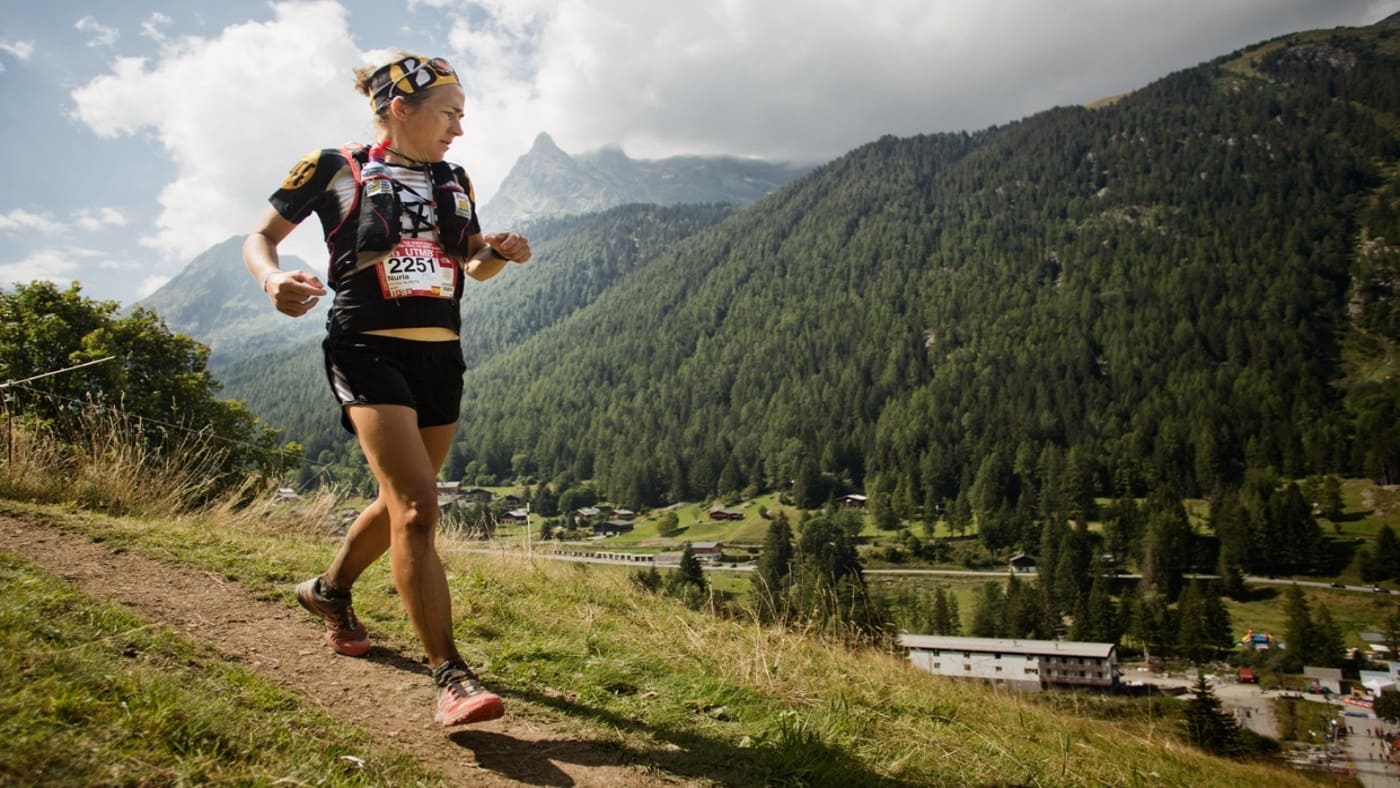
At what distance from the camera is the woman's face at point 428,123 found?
10.1ft

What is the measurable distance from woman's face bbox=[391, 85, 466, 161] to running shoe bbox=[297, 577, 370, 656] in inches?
80.1

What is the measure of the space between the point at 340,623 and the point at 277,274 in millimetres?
1666

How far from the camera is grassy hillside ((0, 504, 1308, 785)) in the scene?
1842mm

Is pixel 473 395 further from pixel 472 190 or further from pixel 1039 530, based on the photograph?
pixel 472 190

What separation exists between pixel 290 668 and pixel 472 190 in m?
2.24

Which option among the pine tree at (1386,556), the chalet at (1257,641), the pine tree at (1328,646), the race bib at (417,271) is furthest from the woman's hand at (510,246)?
the pine tree at (1386,556)

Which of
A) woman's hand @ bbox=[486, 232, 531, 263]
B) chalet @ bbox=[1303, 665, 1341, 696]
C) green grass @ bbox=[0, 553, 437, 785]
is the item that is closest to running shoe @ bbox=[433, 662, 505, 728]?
green grass @ bbox=[0, 553, 437, 785]

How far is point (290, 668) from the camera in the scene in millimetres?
3061

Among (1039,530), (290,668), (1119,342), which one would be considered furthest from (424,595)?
(1119,342)

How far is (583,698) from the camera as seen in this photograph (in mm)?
3191

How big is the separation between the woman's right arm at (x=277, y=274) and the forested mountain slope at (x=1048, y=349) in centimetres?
10526

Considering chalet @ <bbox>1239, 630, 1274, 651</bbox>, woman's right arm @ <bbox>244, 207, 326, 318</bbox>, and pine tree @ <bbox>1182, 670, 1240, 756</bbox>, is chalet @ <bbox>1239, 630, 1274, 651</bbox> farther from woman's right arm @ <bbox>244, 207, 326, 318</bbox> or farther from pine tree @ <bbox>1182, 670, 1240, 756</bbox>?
woman's right arm @ <bbox>244, 207, 326, 318</bbox>

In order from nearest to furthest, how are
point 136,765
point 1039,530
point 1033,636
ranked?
point 136,765
point 1033,636
point 1039,530

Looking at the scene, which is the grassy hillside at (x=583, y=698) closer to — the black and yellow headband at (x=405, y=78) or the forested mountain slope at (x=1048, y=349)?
the black and yellow headband at (x=405, y=78)
